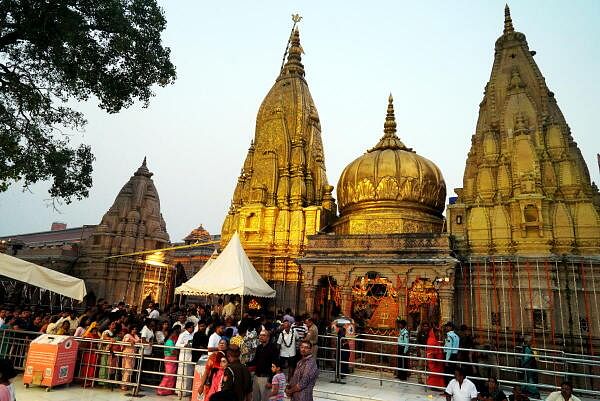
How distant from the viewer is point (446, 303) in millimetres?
15258

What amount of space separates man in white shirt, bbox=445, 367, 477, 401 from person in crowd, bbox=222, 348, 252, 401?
13.3 ft

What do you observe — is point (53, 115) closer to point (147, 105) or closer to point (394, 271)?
point (147, 105)

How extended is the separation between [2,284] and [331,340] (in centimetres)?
2581

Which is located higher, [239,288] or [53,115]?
[53,115]

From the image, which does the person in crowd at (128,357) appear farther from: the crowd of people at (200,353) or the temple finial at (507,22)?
the temple finial at (507,22)

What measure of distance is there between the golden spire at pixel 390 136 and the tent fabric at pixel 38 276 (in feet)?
58.0

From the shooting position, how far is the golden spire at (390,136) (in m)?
24.7

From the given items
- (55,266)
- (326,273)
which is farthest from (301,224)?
(55,266)

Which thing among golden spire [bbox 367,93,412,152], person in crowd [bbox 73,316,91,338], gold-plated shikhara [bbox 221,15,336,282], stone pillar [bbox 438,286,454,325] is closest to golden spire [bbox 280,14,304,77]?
gold-plated shikhara [bbox 221,15,336,282]

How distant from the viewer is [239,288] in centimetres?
1438

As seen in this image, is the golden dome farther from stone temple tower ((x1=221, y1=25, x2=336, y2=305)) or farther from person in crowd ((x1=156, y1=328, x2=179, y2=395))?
person in crowd ((x1=156, y1=328, x2=179, y2=395))

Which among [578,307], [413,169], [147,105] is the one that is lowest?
[578,307]

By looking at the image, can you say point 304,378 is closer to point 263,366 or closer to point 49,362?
point 263,366

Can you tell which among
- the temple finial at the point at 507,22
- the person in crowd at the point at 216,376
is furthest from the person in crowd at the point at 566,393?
the temple finial at the point at 507,22
